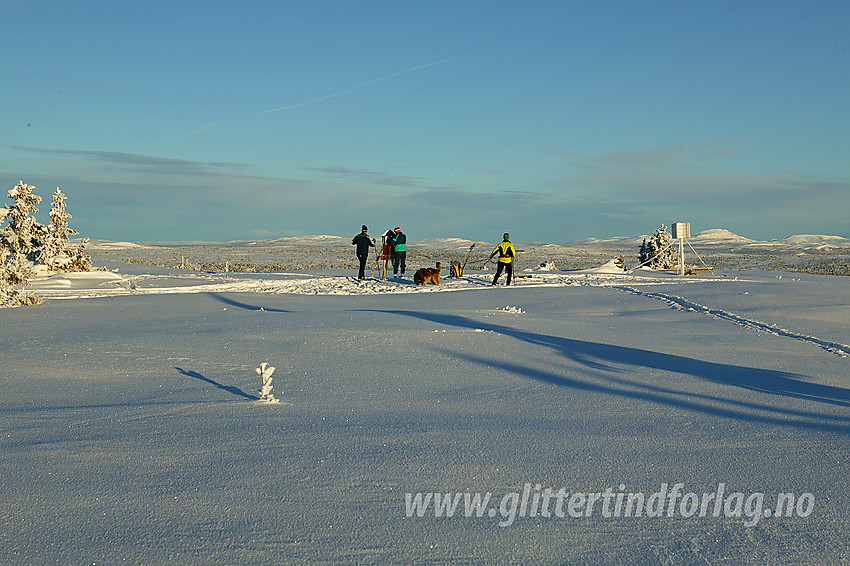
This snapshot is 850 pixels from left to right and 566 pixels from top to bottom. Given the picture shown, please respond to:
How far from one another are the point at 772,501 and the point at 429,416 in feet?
9.26

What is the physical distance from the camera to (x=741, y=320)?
13133 mm

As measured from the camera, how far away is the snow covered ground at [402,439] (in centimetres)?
338

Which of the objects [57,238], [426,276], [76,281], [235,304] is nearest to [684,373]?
[235,304]

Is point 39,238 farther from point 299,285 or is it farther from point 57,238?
point 299,285

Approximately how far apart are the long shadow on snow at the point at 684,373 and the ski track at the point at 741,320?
97.5 inches

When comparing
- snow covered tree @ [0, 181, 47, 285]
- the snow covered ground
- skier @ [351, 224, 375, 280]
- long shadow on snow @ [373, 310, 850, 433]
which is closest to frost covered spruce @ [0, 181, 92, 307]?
snow covered tree @ [0, 181, 47, 285]

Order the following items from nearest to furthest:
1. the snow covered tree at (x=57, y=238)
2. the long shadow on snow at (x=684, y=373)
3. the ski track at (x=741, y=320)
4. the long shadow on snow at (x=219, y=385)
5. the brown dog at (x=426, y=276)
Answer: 1. the long shadow on snow at (x=684, y=373)
2. the long shadow on snow at (x=219, y=385)
3. the ski track at (x=741, y=320)
4. the brown dog at (x=426, y=276)
5. the snow covered tree at (x=57, y=238)

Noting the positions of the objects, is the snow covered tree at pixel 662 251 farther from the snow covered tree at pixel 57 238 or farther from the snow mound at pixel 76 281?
the snow covered tree at pixel 57 238

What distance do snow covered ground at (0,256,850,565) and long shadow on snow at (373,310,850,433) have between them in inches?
1.8

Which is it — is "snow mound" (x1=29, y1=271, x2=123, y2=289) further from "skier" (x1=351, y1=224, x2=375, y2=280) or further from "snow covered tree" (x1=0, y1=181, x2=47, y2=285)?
"skier" (x1=351, y1=224, x2=375, y2=280)

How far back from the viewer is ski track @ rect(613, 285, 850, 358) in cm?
999

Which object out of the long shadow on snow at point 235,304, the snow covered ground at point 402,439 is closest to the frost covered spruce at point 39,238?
the long shadow on snow at point 235,304

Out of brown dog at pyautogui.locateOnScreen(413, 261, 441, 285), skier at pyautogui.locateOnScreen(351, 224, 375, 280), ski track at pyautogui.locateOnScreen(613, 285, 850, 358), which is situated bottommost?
ski track at pyautogui.locateOnScreen(613, 285, 850, 358)

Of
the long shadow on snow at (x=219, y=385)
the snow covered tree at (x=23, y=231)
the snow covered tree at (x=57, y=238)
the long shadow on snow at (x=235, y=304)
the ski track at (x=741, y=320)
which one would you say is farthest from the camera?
the snow covered tree at (x=57, y=238)
